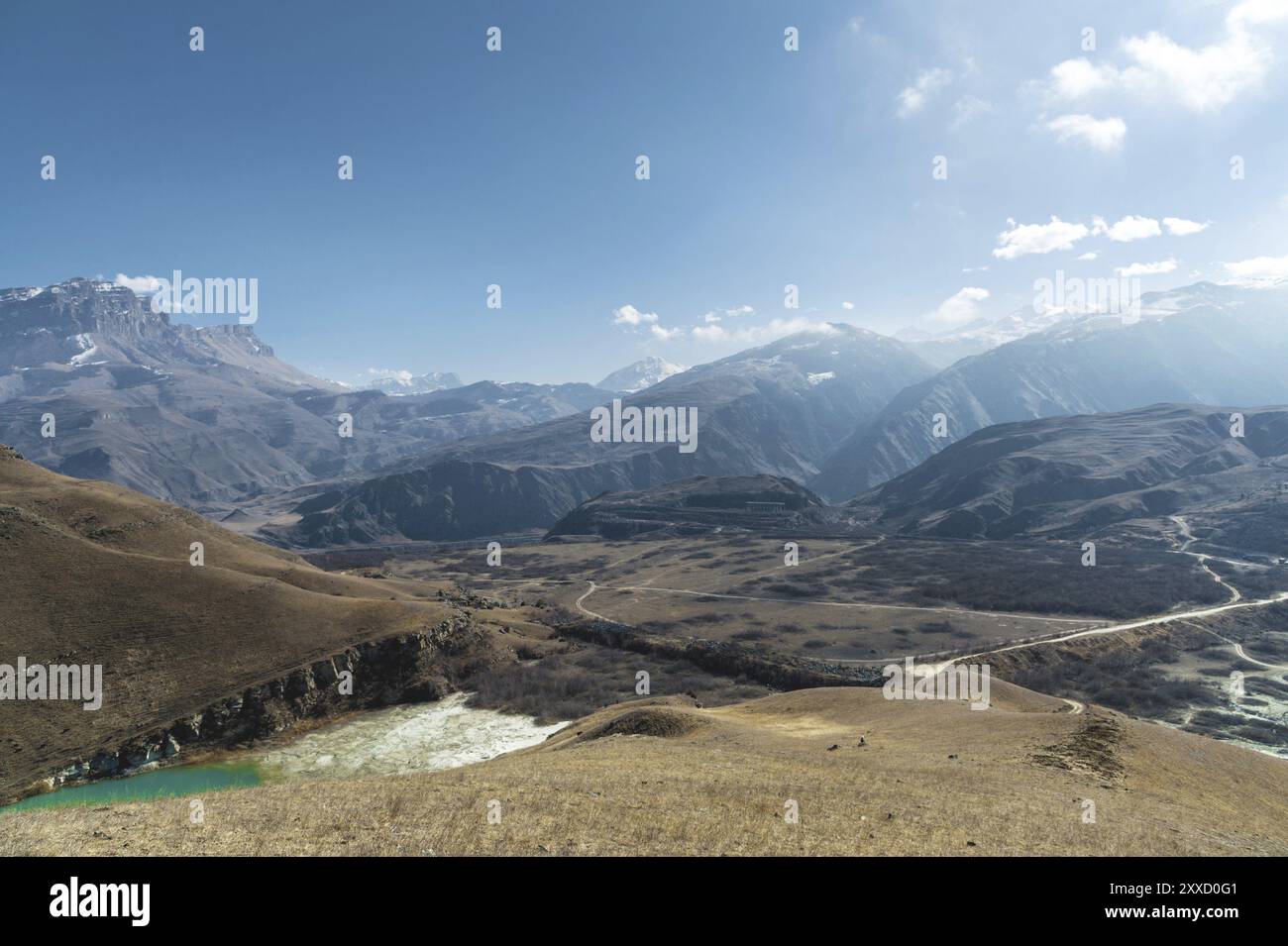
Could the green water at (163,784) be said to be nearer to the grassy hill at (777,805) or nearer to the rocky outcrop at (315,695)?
the rocky outcrop at (315,695)

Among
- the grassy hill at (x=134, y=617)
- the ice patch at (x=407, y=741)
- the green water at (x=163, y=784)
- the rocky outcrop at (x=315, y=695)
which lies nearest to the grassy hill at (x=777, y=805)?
the ice patch at (x=407, y=741)

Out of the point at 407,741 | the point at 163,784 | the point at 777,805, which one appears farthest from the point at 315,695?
the point at 777,805

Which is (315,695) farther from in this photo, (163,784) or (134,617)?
(134,617)

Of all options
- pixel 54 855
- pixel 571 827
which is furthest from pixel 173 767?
pixel 571 827

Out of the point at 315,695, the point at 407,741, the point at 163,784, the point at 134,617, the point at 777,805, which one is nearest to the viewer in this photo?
the point at 777,805

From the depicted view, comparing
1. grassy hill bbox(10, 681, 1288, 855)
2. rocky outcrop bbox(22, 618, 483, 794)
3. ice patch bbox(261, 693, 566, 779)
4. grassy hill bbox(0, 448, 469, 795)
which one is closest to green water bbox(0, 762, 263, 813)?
rocky outcrop bbox(22, 618, 483, 794)

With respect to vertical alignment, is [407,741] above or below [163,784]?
below

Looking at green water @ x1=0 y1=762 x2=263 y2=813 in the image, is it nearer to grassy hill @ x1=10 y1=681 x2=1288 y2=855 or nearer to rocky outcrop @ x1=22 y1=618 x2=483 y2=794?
rocky outcrop @ x1=22 y1=618 x2=483 y2=794

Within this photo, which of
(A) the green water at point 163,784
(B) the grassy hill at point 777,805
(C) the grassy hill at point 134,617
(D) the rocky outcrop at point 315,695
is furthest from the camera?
(C) the grassy hill at point 134,617

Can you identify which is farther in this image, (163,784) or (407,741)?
(407,741)
